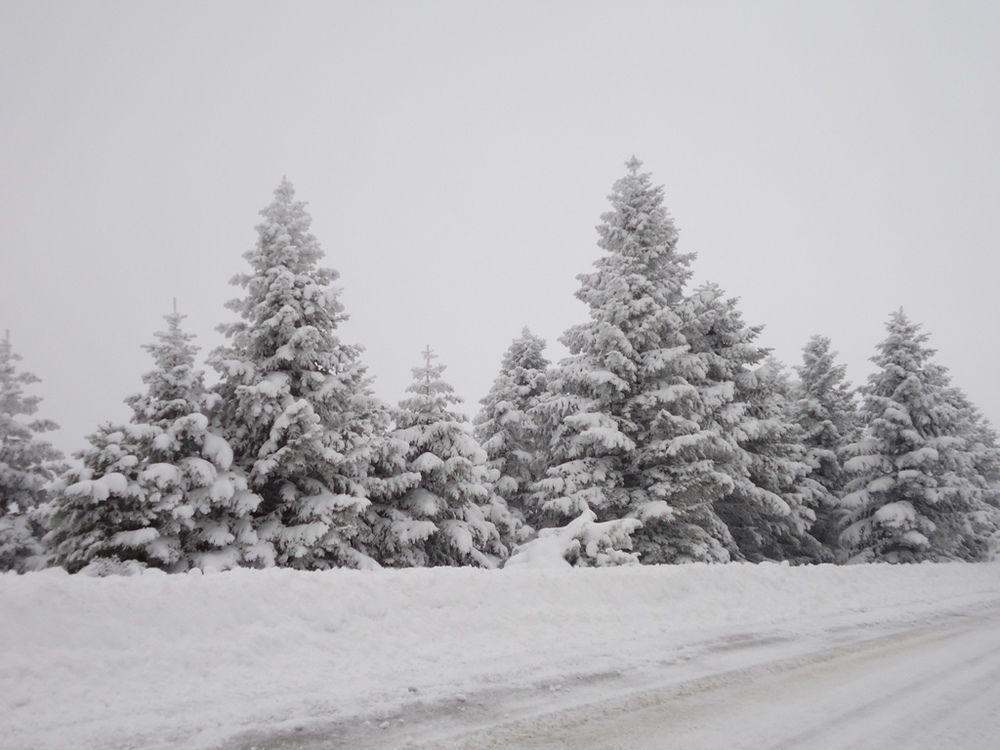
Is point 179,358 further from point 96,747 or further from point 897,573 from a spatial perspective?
point 897,573

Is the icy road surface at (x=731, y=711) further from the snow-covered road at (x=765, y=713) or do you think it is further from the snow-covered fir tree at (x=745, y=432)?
the snow-covered fir tree at (x=745, y=432)

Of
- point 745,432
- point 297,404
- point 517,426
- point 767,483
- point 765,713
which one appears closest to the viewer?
point 765,713

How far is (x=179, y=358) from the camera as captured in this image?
572 inches

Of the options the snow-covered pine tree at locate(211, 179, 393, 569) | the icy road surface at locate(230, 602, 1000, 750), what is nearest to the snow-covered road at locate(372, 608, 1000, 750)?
the icy road surface at locate(230, 602, 1000, 750)

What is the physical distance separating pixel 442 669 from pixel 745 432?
1630 cm

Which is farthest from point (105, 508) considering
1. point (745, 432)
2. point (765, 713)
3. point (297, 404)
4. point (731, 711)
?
point (745, 432)

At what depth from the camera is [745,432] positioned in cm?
1928

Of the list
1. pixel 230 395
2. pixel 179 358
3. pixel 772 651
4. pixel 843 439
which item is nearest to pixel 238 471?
pixel 230 395

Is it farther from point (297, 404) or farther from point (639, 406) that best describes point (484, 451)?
point (297, 404)

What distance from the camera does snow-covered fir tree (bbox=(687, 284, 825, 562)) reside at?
61.2ft

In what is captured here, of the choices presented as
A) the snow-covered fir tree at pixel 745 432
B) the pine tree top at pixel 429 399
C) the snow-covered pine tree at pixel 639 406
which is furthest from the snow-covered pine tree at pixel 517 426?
the snow-covered fir tree at pixel 745 432

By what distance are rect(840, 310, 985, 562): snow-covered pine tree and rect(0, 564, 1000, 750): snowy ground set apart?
1669 cm

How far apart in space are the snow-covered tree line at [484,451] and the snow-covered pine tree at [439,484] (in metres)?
0.08

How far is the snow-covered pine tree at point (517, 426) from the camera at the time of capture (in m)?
22.6
